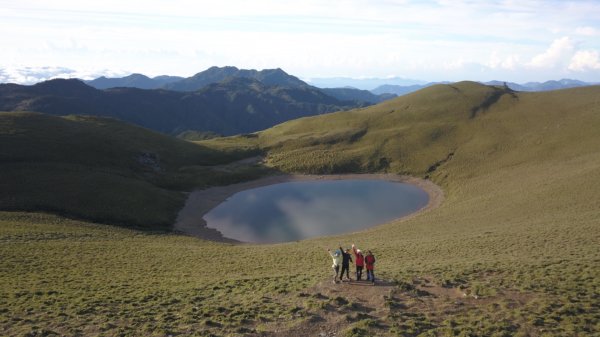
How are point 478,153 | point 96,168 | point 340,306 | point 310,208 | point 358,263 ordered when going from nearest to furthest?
1. point 340,306
2. point 358,263
3. point 310,208
4. point 96,168
5. point 478,153

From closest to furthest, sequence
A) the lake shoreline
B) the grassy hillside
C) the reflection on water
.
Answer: the grassy hillside → the reflection on water → the lake shoreline

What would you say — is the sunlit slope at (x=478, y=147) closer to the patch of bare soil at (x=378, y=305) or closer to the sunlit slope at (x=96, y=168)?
the patch of bare soil at (x=378, y=305)

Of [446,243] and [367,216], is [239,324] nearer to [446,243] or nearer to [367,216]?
[446,243]

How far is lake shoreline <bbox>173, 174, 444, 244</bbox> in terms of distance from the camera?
191ft

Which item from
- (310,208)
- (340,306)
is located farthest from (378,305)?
(310,208)

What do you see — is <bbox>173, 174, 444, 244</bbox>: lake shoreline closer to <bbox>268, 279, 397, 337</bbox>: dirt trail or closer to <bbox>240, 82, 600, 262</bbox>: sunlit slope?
<bbox>240, 82, 600, 262</bbox>: sunlit slope

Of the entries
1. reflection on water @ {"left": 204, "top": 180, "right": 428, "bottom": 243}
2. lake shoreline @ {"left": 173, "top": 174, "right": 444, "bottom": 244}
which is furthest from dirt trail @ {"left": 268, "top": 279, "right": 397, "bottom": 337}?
lake shoreline @ {"left": 173, "top": 174, "right": 444, "bottom": 244}

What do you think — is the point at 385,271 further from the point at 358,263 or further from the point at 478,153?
the point at 478,153

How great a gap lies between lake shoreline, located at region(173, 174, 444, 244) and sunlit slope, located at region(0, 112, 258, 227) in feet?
8.33

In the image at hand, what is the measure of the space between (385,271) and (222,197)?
55.2m

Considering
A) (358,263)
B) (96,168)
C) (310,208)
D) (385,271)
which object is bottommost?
(310,208)

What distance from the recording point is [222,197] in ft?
254

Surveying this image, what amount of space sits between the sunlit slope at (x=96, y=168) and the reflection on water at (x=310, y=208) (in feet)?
36.5

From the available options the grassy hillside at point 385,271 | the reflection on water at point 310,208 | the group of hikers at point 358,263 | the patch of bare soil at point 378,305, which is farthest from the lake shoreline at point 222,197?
the patch of bare soil at point 378,305
